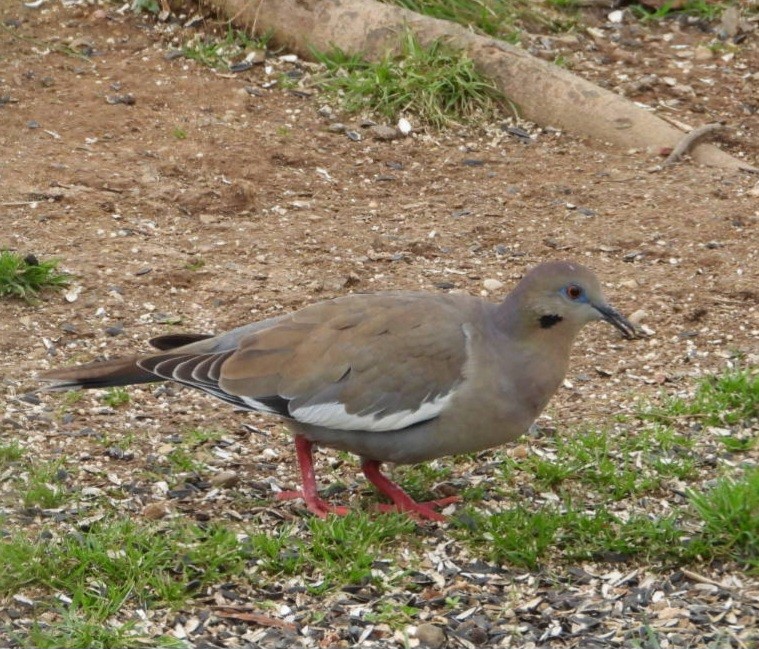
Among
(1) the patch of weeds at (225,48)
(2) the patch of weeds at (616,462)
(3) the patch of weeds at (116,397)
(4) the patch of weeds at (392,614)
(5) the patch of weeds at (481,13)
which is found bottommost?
(3) the patch of weeds at (116,397)

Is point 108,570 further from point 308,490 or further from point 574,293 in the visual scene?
point 574,293

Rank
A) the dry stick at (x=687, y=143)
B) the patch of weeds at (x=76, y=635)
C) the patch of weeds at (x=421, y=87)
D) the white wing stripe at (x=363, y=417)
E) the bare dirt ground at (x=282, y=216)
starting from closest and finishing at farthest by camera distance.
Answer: the patch of weeds at (x=76, y=635) → the white wing stripe at (x=363, y=417) → the bare dirt ground at (x=282, y=216) → the dry stick at (x=687, y=143) → the patch of weeds at (x=421, y=87)

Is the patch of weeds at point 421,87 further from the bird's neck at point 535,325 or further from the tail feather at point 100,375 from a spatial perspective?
the tail feather at point 100,375

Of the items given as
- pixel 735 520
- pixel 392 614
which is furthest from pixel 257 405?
pixel 735 520

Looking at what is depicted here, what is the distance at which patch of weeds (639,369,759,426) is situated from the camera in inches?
230

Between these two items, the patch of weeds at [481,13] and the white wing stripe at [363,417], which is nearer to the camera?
the white wing stripe at [363,417]

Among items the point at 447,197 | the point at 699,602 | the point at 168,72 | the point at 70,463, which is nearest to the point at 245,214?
the point at 447,197

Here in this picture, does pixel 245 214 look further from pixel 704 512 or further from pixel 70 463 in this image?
pixel 704 512

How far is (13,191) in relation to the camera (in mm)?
7496

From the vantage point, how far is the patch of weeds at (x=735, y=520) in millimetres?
4853

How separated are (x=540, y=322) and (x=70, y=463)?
1.86 meters

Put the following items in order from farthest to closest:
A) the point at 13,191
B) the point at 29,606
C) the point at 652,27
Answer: the point at 652,27
the point at 13,191
the point at 29,606

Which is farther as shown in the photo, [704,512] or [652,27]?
[652,27]

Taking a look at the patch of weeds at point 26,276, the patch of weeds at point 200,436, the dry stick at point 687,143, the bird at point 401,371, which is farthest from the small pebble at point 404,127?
the bird at point 401,371
